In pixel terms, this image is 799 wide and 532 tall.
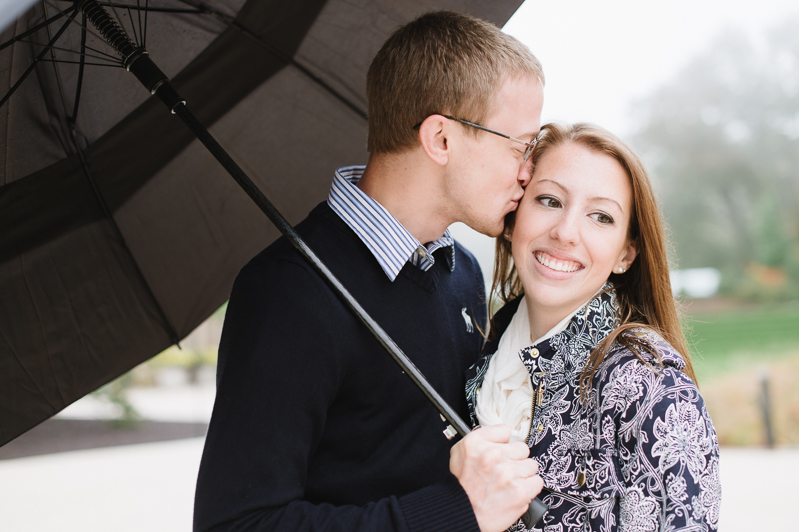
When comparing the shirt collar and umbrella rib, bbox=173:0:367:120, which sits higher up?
umbrella rib, bbox=173:0:367:120

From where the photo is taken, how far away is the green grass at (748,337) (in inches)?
739

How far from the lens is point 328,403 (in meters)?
1.87

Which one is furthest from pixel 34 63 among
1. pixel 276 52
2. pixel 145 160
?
pixel 276 52

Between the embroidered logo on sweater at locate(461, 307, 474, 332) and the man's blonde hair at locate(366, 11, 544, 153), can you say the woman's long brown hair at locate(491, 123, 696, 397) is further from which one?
the embroidered logo on sweater at locate(461, 307, 474, 332)

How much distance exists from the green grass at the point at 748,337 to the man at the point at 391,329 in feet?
50.1

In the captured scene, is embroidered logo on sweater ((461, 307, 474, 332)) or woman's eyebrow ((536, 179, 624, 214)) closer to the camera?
woman's eyebrow ((536, 179, 624, 214))

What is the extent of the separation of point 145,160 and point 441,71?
1.17m

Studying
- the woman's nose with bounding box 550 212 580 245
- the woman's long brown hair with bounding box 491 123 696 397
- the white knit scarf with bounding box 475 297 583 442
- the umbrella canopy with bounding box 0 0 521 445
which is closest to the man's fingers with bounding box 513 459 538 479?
the white knit scarf with bounding box 475 297 583 442

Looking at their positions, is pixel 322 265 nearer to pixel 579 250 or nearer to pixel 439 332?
pixel 439 332

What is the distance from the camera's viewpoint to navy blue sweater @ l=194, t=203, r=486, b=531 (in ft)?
5.62

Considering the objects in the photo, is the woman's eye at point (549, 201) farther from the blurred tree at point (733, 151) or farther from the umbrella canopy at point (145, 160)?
the blurred tree at point (733, 151)

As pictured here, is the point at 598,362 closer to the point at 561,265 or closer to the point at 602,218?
the point at 561,265

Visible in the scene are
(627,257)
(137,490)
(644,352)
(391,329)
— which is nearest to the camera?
(644,352)

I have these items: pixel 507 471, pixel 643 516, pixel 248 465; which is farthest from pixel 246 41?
pixel 643 516
